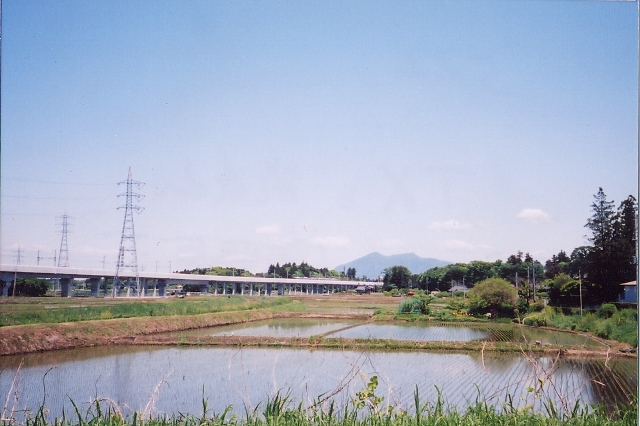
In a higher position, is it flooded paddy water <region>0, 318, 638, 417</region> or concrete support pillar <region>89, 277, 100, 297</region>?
concrete support pillar <region>89, 277, 100, 297</region>

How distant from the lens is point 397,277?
41.7 meters

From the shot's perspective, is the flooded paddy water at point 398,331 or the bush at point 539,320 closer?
the flooded paddy water at point 398,331

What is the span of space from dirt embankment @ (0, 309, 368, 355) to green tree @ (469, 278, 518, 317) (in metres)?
14.0

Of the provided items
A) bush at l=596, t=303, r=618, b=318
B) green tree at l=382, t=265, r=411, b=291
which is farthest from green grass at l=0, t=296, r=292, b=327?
bush at l=596, t=303, r=618, b=318

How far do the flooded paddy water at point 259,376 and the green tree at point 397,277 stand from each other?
24.8 m

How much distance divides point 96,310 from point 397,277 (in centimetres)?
2748

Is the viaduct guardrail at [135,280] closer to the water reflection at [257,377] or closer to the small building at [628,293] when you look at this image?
the water reflection at [257,377]

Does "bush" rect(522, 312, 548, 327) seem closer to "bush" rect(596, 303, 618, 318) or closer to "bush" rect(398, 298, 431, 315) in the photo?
"bush" rect(596, 303, 618, 318)

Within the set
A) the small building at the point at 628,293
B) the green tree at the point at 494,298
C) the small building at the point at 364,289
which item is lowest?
the small building at the point at 364,289

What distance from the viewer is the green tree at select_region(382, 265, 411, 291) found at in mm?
40594

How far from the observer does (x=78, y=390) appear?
32.2 ft

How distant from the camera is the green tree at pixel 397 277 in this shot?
4059cm

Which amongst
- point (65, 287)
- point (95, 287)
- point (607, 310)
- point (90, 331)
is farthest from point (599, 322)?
point (95, 287)

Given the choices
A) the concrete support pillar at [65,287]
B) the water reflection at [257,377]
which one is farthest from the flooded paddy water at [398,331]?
the concrete support pillar at [65,287]
